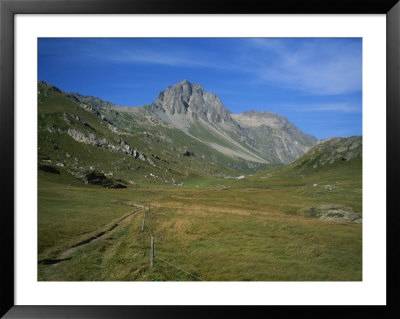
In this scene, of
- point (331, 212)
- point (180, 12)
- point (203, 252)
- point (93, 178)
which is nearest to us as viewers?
point (180, 12)

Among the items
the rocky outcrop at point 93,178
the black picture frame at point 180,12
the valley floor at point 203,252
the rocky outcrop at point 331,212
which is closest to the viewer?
the black picture frame at point 180,12

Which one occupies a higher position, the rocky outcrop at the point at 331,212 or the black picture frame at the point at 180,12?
the black picture frame at the point at 180,12

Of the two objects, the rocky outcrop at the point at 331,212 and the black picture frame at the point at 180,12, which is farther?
the rocky outcrop at the point at 331,212

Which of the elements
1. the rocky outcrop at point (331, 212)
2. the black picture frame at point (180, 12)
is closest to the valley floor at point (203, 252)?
the black picture frame at point (180, 12)

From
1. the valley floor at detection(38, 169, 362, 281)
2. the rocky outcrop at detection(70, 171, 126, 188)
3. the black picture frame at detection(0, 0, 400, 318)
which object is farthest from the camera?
the rocky outcrop at detection(70, 171, 126, 188)

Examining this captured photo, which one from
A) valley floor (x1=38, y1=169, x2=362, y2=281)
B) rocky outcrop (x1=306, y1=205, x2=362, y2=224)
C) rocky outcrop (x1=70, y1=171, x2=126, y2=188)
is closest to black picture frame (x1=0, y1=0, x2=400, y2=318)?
valley floor (x1=38, y1=169, x2=362, y2=281)

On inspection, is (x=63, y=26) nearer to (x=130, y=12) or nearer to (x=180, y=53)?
(x=130, y=12)

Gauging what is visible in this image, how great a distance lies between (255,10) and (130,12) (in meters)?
4.31

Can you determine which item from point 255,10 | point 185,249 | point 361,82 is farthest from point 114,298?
point 361,82

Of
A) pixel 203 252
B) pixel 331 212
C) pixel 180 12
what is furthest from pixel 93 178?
pixel 180 12

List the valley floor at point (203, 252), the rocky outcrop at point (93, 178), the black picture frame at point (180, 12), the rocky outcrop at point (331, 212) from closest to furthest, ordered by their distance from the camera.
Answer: the black picture frame at point (180, 12) → the valley floor at point (203, 252) → the rocky outcrop at point (331, 212) → the rocky outcrop at point (93, 178)

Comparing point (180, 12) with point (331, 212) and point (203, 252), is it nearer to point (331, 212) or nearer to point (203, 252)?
point (203, 252)

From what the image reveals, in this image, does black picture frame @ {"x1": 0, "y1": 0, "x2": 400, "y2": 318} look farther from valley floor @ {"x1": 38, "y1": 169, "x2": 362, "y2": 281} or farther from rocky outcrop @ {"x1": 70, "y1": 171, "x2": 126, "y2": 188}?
rocky outcrop @ {"x1": 70, "y1": 171, "x2": 126, "y2": 188}

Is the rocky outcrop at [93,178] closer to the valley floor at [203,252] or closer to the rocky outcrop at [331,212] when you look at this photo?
the valley floor at [203,252]
